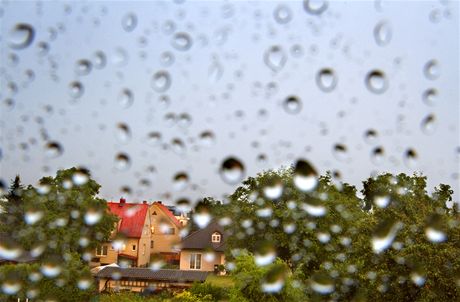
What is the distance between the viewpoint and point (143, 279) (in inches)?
984

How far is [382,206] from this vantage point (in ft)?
52.7

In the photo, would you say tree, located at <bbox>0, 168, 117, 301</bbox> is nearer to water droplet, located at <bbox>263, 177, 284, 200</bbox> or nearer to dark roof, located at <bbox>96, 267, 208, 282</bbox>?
dark roof, located at <bbox>96, 267, 208, 282</bbox>

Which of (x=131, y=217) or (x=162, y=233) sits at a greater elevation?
(x=131, y=217)

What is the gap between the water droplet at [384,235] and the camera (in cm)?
1375

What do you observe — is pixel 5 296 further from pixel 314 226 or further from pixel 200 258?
pixel 200 258

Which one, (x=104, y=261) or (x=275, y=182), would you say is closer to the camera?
(x=275, y=182)

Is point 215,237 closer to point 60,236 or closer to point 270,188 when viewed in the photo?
point 270,188

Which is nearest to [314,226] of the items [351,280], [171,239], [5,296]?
[351,280]

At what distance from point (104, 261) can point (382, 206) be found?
28.1m

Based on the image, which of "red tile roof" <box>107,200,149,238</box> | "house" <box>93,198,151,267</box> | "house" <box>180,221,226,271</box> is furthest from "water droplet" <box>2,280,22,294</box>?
"red tile roof" <box>107,200,149,238</box>

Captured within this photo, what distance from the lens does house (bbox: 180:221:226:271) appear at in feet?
116

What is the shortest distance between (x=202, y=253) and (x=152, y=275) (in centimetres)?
1106

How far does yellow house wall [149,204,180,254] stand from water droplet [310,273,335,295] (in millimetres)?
26315

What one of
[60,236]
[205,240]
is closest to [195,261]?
[205,240]
